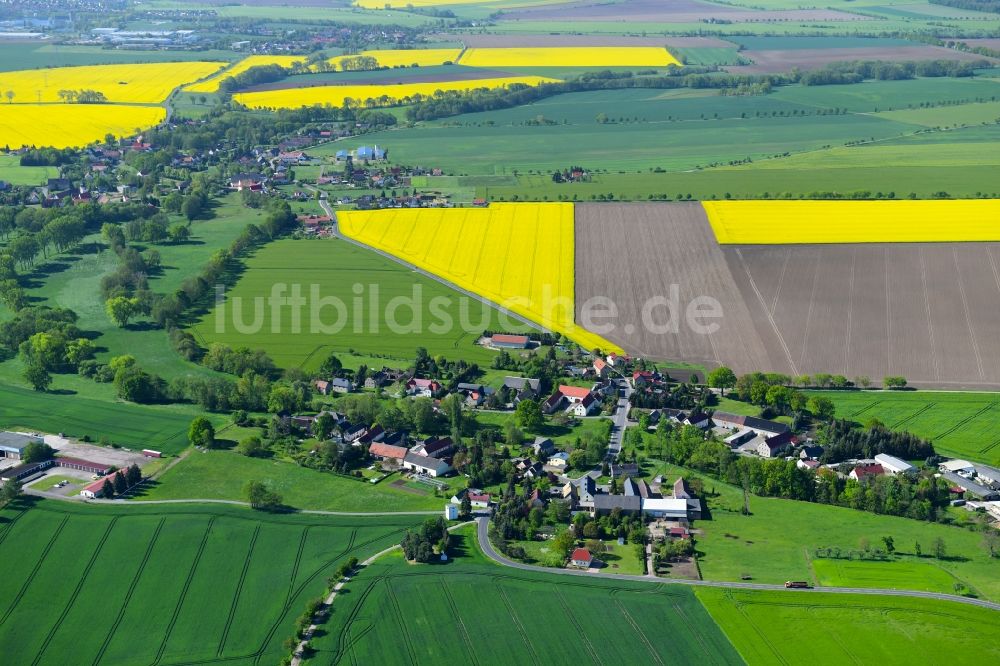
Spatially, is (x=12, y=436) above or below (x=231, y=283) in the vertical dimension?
below

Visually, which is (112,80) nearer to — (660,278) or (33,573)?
(660,278)

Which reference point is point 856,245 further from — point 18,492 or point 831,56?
point 831,56

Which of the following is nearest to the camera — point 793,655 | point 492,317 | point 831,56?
point 793,655

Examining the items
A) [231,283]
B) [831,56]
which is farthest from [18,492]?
[831,56]

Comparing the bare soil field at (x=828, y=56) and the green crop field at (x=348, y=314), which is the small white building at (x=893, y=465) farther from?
the bare soil field at (x=828, y=56)

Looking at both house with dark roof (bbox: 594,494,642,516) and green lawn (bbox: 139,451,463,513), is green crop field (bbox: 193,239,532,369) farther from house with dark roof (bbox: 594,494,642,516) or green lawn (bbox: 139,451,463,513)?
house with dark roof (bbox: 594,494,642,516)

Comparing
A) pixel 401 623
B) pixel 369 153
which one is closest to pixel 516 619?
pixel 401 623
